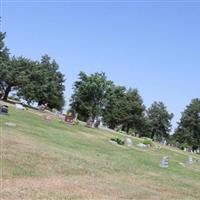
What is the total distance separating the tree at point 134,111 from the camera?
10962cm

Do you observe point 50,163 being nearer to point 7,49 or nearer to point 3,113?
point 3,113

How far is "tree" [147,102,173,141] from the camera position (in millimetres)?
121125

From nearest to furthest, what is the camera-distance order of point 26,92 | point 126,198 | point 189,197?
point 126,198
point 189,197
point 26,92

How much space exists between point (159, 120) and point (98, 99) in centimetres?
3818

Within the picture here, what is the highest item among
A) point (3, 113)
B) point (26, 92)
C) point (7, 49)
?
point (7, 49)

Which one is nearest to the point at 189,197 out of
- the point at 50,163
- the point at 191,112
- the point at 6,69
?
the point at 50,163

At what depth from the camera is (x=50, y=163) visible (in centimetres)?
1977

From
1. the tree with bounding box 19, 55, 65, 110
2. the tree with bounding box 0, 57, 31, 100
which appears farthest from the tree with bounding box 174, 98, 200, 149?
the tree with bounding box 0, 57, 31, 100

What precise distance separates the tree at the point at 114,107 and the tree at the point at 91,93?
3.64ft

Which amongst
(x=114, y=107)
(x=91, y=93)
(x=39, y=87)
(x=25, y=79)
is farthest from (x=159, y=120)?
(x=25, y=79)

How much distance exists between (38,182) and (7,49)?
227 ft

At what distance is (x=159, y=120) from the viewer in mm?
121125

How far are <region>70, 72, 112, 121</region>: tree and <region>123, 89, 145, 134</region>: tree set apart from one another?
70.4 ft

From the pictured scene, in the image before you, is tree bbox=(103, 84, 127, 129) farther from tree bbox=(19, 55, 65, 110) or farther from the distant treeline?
tree bbox=(19, 55, 65, 110)
